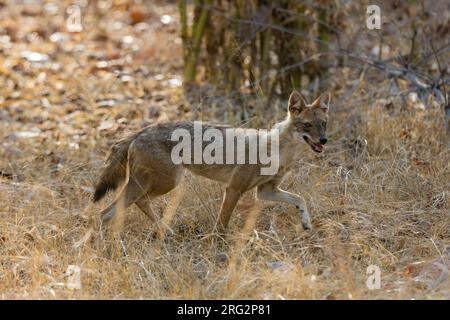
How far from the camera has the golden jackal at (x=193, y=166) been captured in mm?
6684

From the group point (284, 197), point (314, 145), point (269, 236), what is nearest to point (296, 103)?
point (314, 145)

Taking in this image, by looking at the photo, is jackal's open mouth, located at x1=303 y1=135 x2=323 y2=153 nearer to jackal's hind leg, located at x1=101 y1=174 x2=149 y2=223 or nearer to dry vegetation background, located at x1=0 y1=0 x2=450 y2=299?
dry vegetation background, located at x1=0 y1=0 x2=450 y2=299

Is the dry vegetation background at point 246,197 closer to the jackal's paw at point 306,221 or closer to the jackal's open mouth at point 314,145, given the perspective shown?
the jackal's paw at point 306,221

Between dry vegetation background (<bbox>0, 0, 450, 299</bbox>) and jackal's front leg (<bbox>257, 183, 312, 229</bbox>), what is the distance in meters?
0.12

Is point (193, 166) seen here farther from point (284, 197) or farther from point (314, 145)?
point (314, 145)

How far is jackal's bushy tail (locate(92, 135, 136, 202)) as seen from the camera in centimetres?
672

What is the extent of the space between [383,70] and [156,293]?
481 centimetres

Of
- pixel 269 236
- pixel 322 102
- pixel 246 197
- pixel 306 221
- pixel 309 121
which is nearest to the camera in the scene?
pixel 269 236

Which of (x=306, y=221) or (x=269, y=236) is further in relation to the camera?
(x=306, y=221)

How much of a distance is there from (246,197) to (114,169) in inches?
51.6

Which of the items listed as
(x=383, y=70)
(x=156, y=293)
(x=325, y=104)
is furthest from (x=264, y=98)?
(x=156, y=293)

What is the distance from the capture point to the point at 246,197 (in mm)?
7383

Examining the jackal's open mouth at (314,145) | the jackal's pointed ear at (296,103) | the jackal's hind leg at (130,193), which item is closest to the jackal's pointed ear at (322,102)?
the jackal's pointed ear at (296,103)

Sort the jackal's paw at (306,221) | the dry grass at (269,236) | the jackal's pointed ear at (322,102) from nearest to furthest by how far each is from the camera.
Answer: the dry grass at (269,236) < the jackal's paw at (306,221) < the jackal's pointed ear at (322,102)
